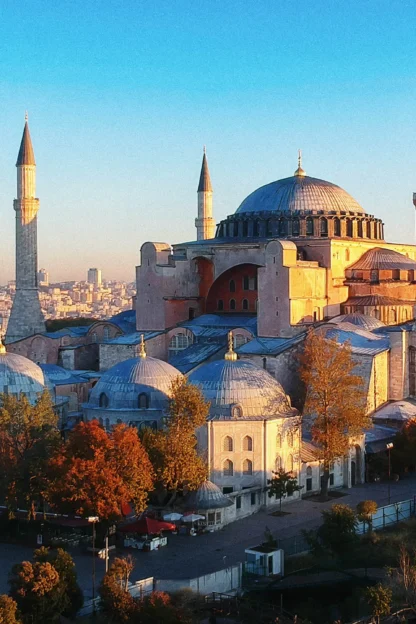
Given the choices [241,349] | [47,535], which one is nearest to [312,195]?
[241,349]

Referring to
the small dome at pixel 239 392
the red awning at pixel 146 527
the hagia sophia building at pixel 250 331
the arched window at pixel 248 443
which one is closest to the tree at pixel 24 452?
the red awning at pixel 146 527

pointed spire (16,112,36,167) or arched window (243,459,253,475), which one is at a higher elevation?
pointed spire (16,112,36,167)

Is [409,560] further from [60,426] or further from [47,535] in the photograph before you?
[60,426]

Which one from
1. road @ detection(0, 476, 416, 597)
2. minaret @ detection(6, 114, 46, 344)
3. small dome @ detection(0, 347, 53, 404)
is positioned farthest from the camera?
minaret @ detection(6, 114, 46, 344)

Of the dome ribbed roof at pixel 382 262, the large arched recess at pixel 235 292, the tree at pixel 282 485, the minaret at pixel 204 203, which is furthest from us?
the minaret at pixel 204 203

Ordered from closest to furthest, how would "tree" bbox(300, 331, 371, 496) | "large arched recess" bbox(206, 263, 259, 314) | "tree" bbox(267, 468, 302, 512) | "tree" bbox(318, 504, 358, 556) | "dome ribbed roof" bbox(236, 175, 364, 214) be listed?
"tree" bbox(318, 504, 358, 556)
"tree" bbox(267, 468, 302, 512)
"tree" bbox(300, 331, 371, 496)
"large arched recess" bbox(206, 263, 259, 314)
"dome ribbed roof" bbox(236, 175, 364, 214)

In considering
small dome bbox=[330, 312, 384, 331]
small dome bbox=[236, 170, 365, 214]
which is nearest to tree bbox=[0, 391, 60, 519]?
small dome bbox=[330, 312, 384, 331]

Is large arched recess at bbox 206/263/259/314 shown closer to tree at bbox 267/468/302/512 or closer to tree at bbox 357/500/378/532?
tree at bbox 267/468/302/512

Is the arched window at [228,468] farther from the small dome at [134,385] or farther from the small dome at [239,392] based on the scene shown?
the small dome at [134,385]
